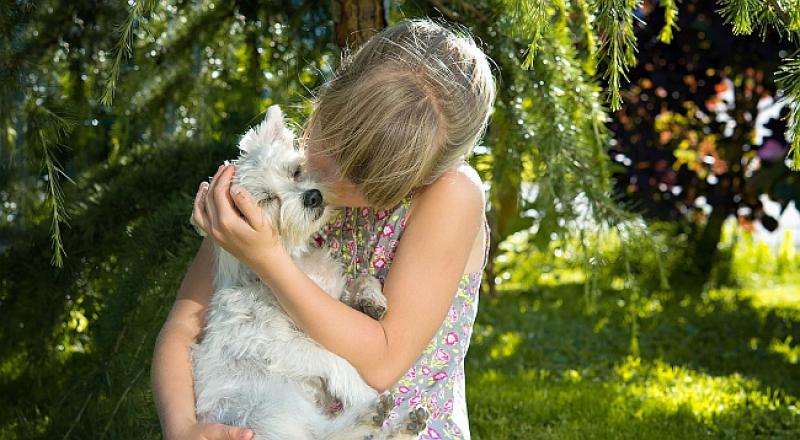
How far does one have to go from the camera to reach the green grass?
383 centimetres

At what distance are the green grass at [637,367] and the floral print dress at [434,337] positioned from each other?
81 cm

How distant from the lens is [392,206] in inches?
89.6

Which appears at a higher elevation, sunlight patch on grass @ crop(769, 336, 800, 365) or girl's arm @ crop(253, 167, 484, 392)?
girl's arm @ crop(253, 167, 484, 392)

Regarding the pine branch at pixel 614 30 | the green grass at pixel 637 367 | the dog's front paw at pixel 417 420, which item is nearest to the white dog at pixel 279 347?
the dog's front paw at pixel 417 420

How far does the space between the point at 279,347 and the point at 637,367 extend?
9.87 feet

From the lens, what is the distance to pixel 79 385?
2.76 m

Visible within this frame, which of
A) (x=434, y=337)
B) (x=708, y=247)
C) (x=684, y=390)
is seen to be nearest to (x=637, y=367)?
(x=684, y=390)

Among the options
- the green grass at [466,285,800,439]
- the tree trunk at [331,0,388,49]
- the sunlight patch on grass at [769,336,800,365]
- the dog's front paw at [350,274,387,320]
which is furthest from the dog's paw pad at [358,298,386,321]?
the sunlight patch on grass at [769,336,800,365]

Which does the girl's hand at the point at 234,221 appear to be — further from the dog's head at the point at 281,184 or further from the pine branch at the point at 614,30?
the pine branch at the point at 614,30

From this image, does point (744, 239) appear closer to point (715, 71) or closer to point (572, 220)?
point (715, 71)

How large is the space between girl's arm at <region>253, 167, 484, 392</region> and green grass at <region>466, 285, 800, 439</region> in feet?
3.38

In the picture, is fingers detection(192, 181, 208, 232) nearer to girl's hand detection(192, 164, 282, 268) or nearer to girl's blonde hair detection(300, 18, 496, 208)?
girl's hand detection(192, 164, 282, 268)

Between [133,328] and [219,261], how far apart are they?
0.46 m

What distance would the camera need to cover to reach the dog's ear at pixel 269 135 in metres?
2.36
